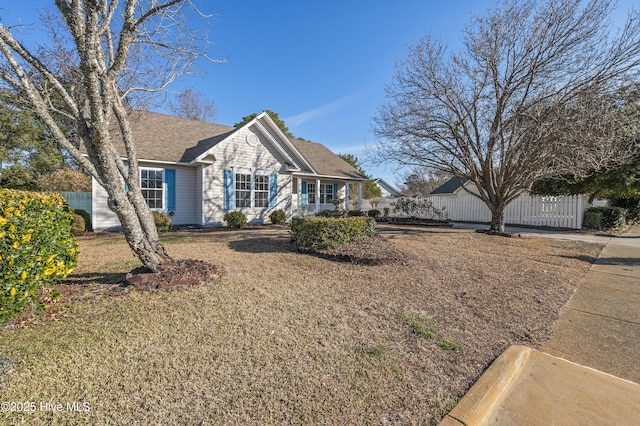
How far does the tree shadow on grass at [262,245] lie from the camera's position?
785 centimetres

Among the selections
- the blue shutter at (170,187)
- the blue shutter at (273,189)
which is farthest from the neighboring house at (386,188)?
the blue shutter at (170,187)

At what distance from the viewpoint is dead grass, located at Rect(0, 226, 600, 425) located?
2170mm

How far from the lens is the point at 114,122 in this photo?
12328mm

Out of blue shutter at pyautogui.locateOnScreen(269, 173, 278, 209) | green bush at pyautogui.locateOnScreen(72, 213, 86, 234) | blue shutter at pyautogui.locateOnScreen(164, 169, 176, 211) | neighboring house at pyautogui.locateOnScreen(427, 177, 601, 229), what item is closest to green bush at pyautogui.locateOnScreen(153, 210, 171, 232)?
blue shutter at pyautogui.locateOnScreen(164, 169, 176, 211)

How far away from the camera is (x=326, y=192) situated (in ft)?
61.6

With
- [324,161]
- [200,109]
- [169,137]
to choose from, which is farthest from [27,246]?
[200,109]

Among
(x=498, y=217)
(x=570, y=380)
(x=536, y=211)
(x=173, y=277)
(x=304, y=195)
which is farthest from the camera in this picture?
(x=304, y=195)

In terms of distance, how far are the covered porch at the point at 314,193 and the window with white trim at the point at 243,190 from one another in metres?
3.01

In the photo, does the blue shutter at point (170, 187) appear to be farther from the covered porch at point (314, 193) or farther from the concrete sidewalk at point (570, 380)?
the concrete sidewalk at point (570, 380)

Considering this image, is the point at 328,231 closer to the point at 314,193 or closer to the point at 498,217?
the point at 498,217

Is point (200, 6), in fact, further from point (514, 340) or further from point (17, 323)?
point (514, 340)

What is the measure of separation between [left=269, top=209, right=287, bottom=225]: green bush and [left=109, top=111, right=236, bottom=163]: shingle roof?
14.3 feet

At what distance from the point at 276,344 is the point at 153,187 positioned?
1140cm

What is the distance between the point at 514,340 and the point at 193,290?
14.8 ft
